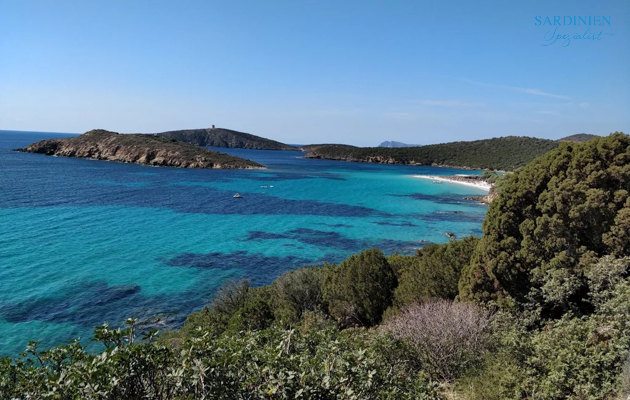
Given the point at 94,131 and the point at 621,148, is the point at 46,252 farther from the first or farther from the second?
the point at 94,131

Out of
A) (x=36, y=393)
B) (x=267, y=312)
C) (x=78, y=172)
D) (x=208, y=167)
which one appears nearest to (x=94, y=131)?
(x=208, y=167)

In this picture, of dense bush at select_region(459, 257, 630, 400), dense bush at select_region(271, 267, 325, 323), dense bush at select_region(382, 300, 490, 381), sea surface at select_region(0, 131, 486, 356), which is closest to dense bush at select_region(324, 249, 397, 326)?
dense bush at select_region(271, 267, 325, 323)

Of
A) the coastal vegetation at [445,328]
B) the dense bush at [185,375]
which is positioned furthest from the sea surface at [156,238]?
the dense bush at [185,375]

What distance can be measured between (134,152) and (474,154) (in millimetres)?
144359

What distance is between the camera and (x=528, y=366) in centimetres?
830

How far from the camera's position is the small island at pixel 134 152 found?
112m

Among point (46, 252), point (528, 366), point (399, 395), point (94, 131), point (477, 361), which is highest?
point (94, 131)

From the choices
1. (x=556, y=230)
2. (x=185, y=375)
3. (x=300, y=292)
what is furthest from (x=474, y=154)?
(x=185, y=375)

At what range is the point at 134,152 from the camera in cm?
11375

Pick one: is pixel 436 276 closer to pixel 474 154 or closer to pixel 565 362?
pixel 565 362

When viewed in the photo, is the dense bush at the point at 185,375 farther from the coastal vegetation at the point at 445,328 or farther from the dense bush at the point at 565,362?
the dense bush at the point at 565,362

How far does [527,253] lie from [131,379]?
1314 cm

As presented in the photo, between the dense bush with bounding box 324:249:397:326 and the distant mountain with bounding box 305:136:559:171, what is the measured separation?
14367cm

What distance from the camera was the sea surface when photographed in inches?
799
